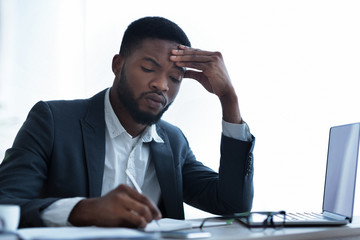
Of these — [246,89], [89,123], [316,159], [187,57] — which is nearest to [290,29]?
[246,89]

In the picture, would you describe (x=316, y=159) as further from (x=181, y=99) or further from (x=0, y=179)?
(x=0, y=179)

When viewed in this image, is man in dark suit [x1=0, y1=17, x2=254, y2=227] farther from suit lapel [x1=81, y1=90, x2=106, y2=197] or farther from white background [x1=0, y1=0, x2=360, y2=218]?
white background [x1=0, y1=0, x2=360, y2=218]

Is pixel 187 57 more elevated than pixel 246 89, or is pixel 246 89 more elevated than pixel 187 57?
pixel 187 57

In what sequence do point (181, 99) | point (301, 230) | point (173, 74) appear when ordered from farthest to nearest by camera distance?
point (181, 99) → point (173, 74) → point (301, 230)

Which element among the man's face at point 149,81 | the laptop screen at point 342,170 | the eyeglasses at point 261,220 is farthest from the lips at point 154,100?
the laptop screen at point 342,170

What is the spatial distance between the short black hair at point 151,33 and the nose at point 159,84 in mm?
191

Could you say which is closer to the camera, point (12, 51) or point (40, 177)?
point (40, 177)

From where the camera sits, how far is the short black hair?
162 centimetres

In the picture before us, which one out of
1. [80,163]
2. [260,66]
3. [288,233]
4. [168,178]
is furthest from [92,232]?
[260,66]

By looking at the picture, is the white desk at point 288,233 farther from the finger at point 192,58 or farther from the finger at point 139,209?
the finger at point 192,58

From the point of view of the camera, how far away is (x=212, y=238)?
923 millimetres

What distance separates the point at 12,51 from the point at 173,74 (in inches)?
45.9

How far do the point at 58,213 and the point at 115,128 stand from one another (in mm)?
629

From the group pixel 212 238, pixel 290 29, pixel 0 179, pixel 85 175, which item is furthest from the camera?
pixel 290 29
